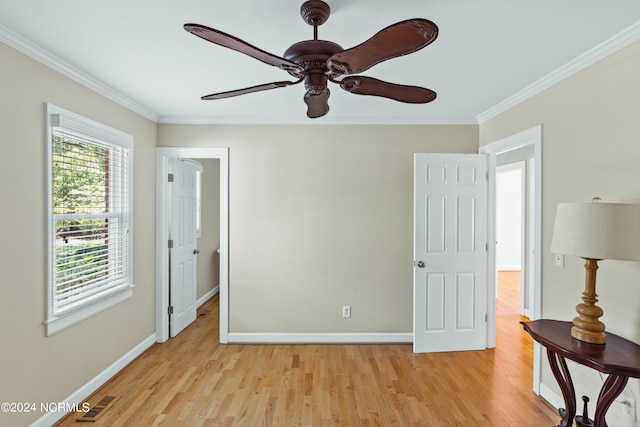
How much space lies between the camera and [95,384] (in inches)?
105

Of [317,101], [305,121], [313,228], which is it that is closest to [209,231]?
[313,228]

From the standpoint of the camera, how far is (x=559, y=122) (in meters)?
2.46

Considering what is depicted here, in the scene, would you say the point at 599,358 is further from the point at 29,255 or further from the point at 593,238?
the point at 29,255

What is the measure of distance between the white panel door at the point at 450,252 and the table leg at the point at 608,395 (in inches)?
67.0

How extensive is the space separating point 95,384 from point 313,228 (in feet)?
7.65

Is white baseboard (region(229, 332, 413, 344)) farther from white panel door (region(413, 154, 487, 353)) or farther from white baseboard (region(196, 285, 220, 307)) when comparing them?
white baseboard (region(196, 285, 220, 307))

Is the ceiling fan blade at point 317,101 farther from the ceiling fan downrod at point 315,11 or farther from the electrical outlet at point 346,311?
the electrical outlet at point 346,311

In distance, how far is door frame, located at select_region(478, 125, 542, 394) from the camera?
8.71 feet

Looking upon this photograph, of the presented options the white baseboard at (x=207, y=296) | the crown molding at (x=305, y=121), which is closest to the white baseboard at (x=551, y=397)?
the crown molding at (x=305, y=121)

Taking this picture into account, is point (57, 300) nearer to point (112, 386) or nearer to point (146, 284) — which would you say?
point (112, 386)

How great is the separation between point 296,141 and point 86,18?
86.1 inches

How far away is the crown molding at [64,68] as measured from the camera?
6.27ft

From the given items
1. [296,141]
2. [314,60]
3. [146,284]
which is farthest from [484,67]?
[146,284]

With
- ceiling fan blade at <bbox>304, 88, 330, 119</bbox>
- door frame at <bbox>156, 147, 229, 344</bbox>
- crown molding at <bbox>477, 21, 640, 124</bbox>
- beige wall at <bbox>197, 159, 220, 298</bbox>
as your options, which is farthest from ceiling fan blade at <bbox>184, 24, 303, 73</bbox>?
beige wall at <bbox>197, 159, 220, 298</bbox>
